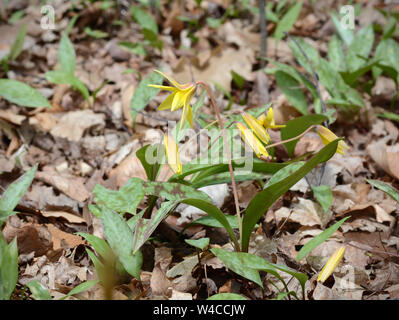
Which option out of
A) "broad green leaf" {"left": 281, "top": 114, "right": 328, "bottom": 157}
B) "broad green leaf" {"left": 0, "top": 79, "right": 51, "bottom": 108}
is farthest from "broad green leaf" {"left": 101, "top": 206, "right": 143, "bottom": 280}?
"broad green leaf" {"left": 0, "top": 79, "right": 51, "bottom": 108}

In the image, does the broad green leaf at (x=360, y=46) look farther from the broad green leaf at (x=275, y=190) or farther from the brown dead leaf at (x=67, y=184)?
the brown dead leaf at (x=67, y=184)

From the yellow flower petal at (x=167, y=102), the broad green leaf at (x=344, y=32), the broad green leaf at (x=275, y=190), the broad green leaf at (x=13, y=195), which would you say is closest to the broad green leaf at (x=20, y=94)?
the broad green leaf at (x=13, y=195)

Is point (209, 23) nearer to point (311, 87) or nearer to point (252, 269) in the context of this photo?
point (311, 87)

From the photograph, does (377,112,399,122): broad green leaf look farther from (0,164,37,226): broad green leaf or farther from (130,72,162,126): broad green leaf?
(0,164,37,226): broad green leaf

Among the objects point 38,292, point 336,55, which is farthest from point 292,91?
point 38,292
